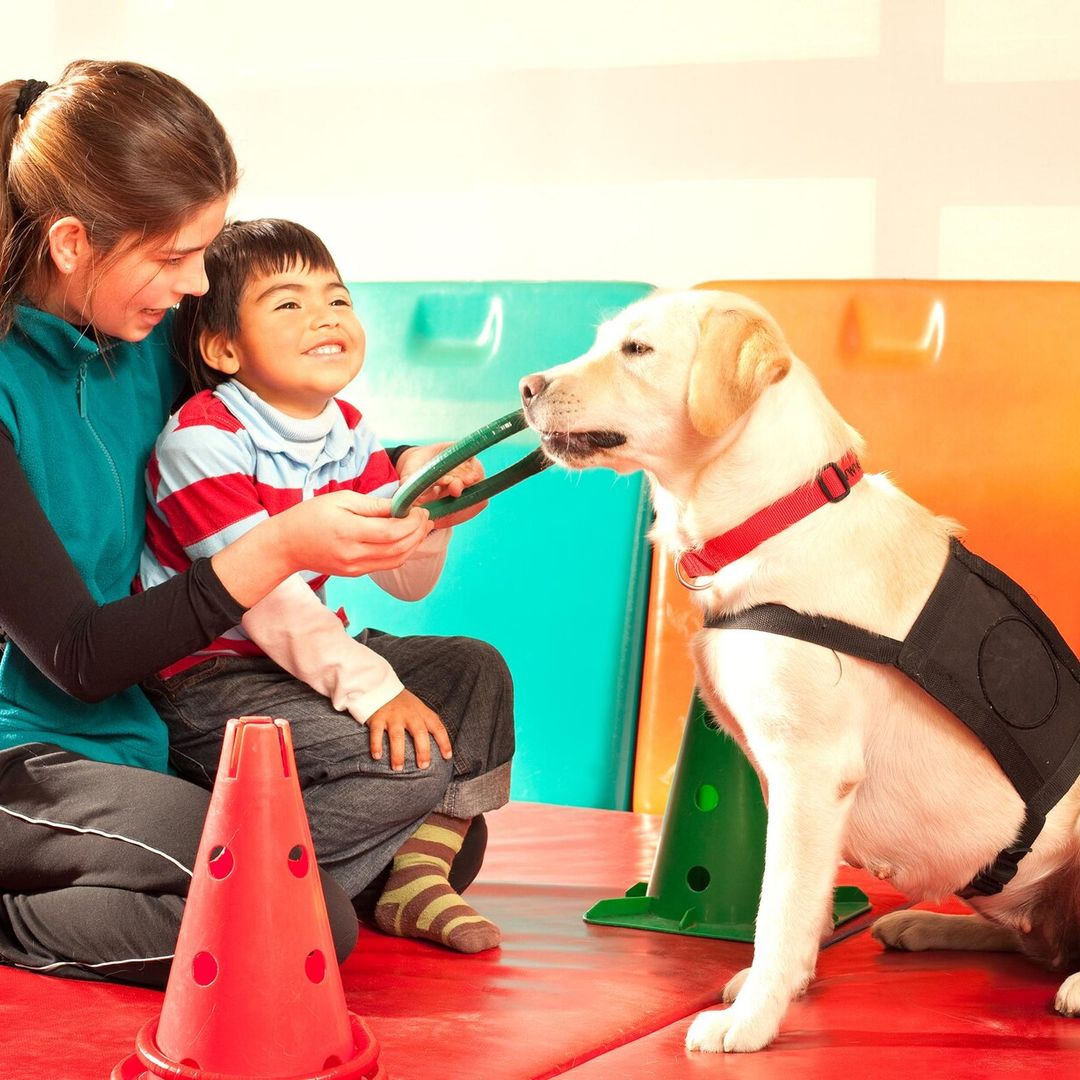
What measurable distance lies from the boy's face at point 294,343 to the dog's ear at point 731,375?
0.50m

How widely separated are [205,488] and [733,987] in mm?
834

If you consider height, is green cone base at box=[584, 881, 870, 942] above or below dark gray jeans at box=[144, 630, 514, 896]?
below

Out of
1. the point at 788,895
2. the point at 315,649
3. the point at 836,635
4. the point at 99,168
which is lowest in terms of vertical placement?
the point at 788,895

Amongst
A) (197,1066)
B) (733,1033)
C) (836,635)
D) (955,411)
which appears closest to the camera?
(197,1066)

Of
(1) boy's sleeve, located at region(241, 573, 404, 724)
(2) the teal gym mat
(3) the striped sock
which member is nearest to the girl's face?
(1) boy's sleeve, located at region(241, 573, 404, 724)

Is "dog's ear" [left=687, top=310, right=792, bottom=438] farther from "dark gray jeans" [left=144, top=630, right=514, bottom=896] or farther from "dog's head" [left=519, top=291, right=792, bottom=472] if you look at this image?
"dark gray jeans" [left=144, top=630, right=514, bottom=896]

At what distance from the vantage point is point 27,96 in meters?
1.67

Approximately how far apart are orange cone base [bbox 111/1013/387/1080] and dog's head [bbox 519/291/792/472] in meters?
0.68

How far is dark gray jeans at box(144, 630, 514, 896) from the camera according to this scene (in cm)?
168

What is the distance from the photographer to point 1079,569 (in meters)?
2.40

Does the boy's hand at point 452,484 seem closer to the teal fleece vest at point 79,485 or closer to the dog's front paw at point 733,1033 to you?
the teal fleece vest at point 79,485

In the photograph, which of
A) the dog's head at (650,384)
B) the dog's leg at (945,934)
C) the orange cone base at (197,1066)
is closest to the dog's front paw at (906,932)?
the dog's leg at (945,934)

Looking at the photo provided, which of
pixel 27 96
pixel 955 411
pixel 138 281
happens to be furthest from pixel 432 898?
pixel 955 411

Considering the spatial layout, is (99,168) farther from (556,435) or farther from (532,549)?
(532,549)
